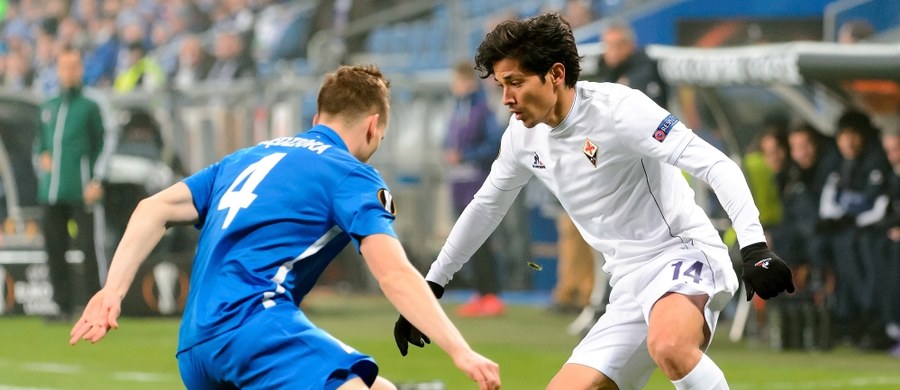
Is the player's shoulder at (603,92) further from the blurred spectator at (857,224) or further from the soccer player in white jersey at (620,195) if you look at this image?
the blurred spectator at (857,224)

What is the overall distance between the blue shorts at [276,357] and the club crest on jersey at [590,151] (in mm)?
1495

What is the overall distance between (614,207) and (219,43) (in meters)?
14.4

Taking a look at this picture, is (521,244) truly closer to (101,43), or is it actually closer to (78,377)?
(78,377)

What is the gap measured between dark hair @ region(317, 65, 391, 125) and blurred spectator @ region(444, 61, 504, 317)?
9.38 metres

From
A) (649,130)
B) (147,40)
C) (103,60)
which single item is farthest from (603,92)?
(147,40)

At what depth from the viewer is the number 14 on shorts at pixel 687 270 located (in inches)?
224

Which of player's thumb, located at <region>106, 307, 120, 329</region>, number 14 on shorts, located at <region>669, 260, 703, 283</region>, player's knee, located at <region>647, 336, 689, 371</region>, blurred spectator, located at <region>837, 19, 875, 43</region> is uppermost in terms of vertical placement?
player's thumb, located at <region>106, 307, 120, 329</region>

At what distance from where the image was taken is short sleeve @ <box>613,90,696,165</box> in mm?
5461

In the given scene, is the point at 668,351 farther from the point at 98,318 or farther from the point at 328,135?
the point at 98,318

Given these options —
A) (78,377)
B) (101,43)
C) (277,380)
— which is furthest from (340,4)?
(277,380)

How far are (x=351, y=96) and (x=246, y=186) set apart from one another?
1.56 ft

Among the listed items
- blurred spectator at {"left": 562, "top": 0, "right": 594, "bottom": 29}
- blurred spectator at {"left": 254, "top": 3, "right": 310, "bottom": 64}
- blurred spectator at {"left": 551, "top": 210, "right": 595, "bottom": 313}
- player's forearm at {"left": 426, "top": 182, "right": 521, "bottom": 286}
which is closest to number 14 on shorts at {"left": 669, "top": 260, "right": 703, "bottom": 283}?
player's forearm at {"left": 426, "top": 182, "right": 521, "bottom": 286}

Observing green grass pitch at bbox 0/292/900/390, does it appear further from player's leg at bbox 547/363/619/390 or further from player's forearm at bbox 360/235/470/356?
player's forearm at bbox 360/235/470/356

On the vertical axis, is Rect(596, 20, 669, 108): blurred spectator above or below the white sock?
below
